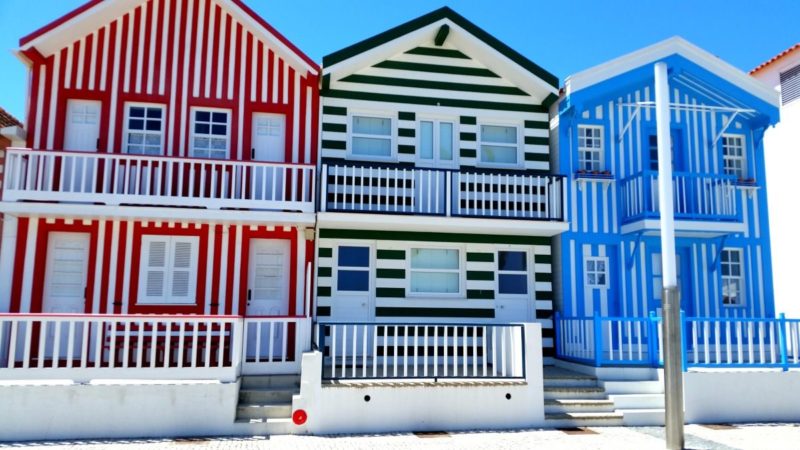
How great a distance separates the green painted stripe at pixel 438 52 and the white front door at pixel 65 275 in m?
8.64

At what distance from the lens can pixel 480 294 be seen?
1391 cm

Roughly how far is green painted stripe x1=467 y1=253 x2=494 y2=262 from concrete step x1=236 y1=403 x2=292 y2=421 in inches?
227

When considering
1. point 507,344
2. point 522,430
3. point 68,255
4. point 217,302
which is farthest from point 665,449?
point 68,255

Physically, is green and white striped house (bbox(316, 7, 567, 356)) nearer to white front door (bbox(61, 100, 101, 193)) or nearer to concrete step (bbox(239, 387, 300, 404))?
concrete step (bbox(239, 387, 300, 404))

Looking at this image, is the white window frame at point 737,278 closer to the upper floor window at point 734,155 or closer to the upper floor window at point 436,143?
the upper floor window at point 734,155

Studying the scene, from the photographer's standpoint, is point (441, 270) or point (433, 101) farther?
point (433, 101)

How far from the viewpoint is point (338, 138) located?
45.7 ft

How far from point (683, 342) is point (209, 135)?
10.9 m

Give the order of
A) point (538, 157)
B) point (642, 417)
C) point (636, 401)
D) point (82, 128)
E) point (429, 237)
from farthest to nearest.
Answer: point (538, 157), point (429, 237), point (82, 128), point (636, 401), point (642, 417)

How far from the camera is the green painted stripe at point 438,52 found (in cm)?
1470

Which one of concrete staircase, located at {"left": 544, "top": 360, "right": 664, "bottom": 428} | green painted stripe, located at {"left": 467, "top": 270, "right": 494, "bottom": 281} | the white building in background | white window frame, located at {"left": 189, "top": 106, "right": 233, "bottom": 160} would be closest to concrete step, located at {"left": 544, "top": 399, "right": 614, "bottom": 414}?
concrete staircase, located at {"left": 544, "top": 360, "right": 664, "bottom": 428}

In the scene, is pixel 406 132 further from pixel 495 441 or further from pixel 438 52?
pixel 495 441

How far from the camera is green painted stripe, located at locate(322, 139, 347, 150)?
13852 mm

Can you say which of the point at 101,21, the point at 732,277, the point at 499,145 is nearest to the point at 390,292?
the point at 499,145
